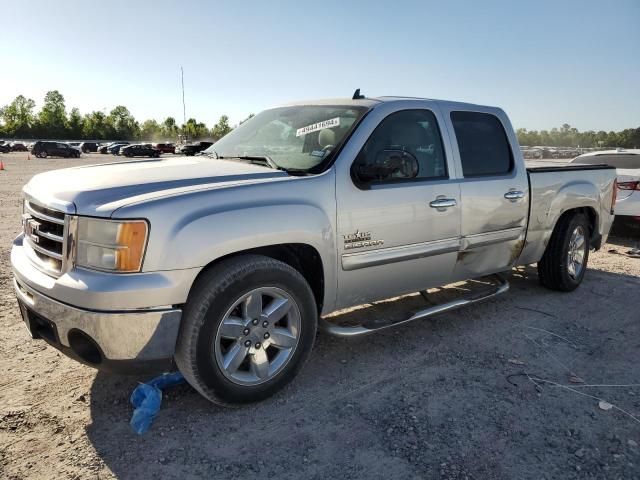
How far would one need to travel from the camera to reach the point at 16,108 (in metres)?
115

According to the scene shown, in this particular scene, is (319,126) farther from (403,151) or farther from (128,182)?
(128,182)

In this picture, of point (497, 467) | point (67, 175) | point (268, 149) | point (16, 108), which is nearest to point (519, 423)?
point (497, 467)

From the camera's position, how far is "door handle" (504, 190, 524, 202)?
14.2 feet

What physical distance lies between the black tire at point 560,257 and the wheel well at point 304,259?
298cm

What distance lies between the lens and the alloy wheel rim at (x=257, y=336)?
2.81 metres

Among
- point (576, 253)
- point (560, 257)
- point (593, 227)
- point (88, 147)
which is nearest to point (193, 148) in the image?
point (560, 257)

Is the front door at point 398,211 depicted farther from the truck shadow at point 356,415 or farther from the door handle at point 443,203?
the truck shadow at point 356,415

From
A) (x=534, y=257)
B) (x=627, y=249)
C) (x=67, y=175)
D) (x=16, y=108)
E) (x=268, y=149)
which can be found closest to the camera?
(x=67, y=175)

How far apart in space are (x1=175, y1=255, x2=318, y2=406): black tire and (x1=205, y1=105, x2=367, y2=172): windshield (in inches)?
32.3

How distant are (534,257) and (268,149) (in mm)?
2917

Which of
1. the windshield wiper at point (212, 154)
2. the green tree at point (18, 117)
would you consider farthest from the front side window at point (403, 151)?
the green tree at point (18, 117)

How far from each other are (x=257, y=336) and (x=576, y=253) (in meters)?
4.05

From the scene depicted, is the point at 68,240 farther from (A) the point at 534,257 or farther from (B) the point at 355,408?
(A) the point at 534,257

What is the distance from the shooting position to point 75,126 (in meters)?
114
